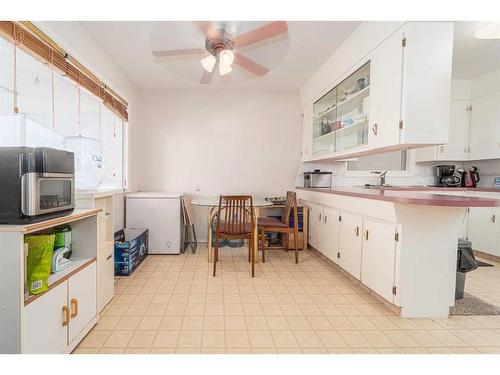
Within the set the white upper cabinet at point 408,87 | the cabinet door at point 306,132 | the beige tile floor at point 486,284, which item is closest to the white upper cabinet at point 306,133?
the cabinet door at point 306,132

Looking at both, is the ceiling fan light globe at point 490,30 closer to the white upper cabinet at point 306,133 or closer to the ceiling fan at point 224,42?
the ceiling fan at point 224,42

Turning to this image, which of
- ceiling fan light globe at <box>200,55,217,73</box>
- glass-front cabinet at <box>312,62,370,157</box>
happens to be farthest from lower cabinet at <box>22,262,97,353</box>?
glass-front cabinet at <box>312,62,370,157</box>

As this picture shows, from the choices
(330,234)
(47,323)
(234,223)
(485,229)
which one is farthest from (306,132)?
(47,323)

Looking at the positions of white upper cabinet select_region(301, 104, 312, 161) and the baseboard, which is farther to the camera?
white upper cabinet select_region(301, 104, 312, 161)

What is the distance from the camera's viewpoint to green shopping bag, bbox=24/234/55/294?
1312mm

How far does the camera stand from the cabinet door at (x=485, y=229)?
3.43 meters

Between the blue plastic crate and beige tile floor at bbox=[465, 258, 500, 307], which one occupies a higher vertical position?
the blue plastic crate

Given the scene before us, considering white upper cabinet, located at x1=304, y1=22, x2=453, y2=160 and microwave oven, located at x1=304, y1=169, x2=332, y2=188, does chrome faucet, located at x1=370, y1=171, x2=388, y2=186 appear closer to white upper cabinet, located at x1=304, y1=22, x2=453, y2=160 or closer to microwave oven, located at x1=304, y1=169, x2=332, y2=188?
microwave oven, located at x1=304, y1=169, x2=332, y2=188

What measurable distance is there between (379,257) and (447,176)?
2914mm

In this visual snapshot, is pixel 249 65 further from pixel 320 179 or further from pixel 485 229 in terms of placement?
pixel 485 229

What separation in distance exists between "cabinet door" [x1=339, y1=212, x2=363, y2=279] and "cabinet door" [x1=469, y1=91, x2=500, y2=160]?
8.80 feet
